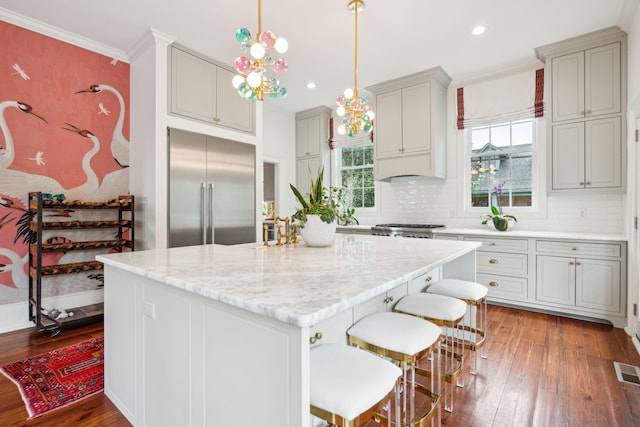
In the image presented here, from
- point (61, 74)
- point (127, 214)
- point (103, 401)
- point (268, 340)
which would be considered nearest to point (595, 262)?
point (268, 340)

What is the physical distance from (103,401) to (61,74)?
3160mm

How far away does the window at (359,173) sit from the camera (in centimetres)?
543

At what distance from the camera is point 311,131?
5699 mm

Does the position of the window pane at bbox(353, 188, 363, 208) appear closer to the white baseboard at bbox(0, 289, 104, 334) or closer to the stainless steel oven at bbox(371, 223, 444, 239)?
the stainless steel oven at bbox(371, 223, 444, 239)

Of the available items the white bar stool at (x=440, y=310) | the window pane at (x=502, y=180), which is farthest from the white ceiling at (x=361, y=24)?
the white bar stool at (x=440, y=310)

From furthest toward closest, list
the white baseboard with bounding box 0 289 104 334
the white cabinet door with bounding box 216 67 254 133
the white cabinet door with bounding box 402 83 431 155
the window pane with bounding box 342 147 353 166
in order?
the window pane with bounding box 342 147 353 166
the white cabinet door with bounding box 402 83 431 155
the white cabinet door with bounding box 216 67 254 133
the white baseboard with bounding box 0 289 104 334

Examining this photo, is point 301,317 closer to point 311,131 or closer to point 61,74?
point 61,74

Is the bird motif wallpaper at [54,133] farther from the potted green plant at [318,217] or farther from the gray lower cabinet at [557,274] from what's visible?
the gray lower cabinet at [557,274]

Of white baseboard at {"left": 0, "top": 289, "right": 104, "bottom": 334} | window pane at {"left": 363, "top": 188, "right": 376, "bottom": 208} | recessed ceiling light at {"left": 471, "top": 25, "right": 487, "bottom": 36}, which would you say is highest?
recessed ceiling light at {"left": 471, "top": 25, "right": 487, "bottom": 36}

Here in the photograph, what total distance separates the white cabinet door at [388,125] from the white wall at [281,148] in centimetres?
177

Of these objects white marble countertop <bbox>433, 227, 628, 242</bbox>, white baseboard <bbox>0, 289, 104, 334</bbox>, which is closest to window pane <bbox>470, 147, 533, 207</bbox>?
white marble countertop <bbox>433, 227, 628, 242</bbox>

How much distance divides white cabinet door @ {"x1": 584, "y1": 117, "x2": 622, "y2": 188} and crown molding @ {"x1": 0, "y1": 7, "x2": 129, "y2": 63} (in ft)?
16.8

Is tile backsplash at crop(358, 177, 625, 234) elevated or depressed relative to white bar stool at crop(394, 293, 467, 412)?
elevated

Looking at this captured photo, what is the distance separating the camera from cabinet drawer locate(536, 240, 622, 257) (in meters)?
3.03
